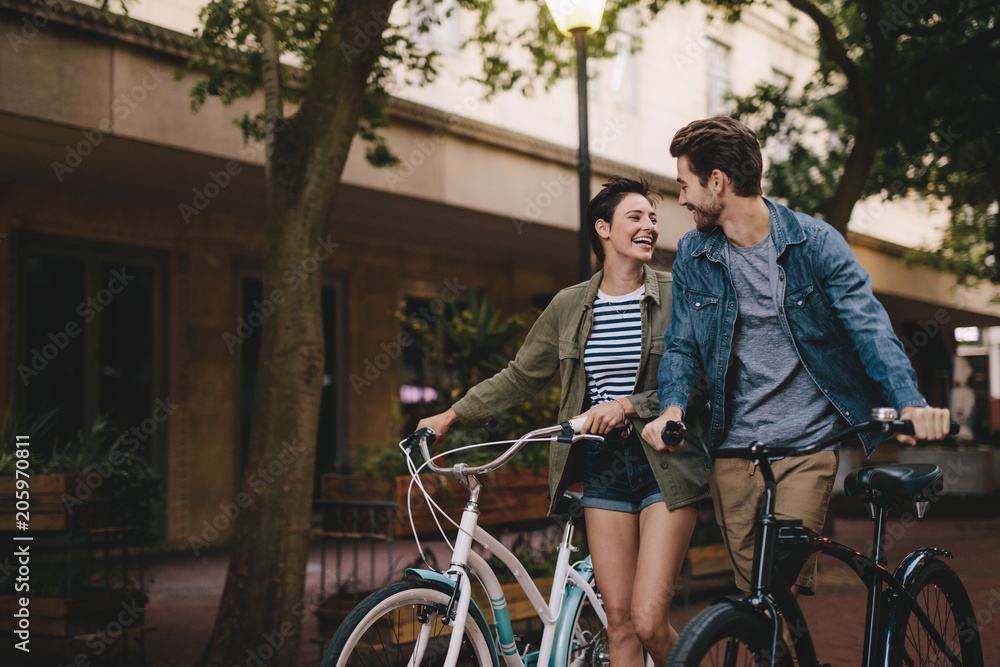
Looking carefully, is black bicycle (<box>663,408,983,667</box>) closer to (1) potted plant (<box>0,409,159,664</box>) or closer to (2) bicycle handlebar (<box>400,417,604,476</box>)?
(2) bicycle handlebar (<box>400,417,604,476</box>)

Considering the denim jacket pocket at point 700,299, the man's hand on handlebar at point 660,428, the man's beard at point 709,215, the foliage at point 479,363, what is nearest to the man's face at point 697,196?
the man's beard at point 709,215

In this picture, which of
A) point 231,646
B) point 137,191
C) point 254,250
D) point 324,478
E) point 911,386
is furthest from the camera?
point 254,250

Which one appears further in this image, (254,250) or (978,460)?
(978,460)

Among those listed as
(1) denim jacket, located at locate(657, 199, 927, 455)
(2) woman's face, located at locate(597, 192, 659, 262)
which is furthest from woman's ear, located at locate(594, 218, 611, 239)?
(1) denim jacket, located at locate(657, 199, 927, 455)

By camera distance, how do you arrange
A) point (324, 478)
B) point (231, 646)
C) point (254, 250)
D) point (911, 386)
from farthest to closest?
point (254, 250)
point (324, 478)
point (231, 646)
point (911, 386)

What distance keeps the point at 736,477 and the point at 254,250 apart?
32.4 feet

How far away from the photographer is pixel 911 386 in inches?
101

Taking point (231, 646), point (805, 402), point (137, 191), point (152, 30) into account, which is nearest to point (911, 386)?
point (805, 402)

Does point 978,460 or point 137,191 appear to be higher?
point 137,191

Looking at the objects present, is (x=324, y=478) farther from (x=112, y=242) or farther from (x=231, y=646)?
(x=112, y=242)

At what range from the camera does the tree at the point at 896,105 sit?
8.72 m

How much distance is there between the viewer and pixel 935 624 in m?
3.15

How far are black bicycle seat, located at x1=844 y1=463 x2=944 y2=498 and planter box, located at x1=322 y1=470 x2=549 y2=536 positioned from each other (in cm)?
220

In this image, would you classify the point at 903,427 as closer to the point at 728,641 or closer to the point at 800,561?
the point at 800,561
